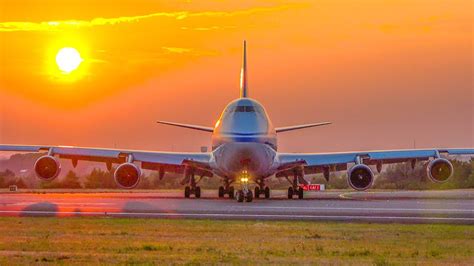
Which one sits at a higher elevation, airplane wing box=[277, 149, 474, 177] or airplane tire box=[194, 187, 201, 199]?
airplane wing box=[277, 149, 474, 177]

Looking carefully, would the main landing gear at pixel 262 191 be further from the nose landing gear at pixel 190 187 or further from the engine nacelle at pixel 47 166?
the engine nacelle at pixel 47 166

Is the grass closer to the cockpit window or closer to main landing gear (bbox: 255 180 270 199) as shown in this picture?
the cockpit window

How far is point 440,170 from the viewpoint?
60.2 metres

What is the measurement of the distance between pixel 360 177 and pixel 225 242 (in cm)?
3198

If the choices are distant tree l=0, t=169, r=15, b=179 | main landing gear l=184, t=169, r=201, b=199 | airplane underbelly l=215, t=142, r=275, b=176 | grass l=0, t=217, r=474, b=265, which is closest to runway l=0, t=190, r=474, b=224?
grass l=0, t=217, r=474, b=265

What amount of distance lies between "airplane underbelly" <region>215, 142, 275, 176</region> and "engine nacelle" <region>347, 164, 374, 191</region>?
16.6 ft

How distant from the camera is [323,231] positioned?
31.3 metres

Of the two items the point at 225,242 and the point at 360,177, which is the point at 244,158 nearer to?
the point at 360,177

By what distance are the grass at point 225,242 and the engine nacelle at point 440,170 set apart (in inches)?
1064

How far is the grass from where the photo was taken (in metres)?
23.6

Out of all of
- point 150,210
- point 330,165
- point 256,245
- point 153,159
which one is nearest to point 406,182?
point 330,165

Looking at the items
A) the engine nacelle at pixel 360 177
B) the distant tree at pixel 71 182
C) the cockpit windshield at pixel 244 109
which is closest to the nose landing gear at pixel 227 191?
the cockpit windshield at pixel 244 109

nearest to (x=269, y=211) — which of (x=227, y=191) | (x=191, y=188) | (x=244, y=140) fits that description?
(x=244, y=140)

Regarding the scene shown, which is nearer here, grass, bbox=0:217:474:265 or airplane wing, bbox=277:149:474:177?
grass, bbox=0:217:474:265
